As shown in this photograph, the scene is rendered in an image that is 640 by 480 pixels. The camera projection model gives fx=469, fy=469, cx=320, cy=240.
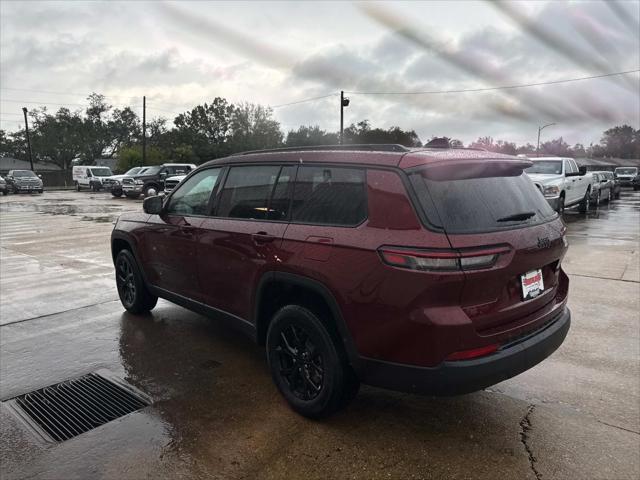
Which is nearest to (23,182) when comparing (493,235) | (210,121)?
(493,235)

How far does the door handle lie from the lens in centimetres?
317

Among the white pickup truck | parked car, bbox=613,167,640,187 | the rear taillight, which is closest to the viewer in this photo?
the rear taillight

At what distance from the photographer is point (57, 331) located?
470 cm

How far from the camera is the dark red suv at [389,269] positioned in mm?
2455

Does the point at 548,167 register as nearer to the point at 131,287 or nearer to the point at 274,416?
the point at 131,287

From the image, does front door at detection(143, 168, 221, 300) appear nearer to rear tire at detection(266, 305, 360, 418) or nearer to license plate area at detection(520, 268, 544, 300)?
rear tire at detection(266, 305, 360, 418)

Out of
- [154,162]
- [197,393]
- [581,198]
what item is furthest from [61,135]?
[197,393]

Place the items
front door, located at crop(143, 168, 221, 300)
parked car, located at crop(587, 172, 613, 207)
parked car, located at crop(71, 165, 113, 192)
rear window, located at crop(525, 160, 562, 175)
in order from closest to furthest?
front door, located at crop(143, 168, 221, 300), rear window, located at crop(525, 160, 562, 175), parked car, located at crop(587, 172, 613, 207), parked car, located at crop(71, 165, 113, 192)

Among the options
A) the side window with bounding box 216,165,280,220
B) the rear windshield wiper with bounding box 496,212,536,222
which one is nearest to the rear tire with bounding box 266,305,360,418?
the side window with bounding box 216,165,280,220

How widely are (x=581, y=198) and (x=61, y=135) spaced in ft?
261

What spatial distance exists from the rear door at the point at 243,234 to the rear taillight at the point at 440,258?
882mm

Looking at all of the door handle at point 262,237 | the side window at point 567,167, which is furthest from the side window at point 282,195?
the side window at point 567,167

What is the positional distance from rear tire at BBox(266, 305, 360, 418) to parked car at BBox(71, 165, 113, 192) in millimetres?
33939

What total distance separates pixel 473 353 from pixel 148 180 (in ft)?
84.1
